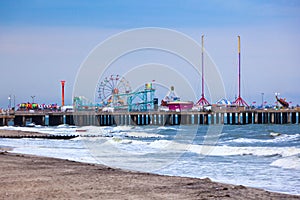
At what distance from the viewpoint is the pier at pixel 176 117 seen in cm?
8950

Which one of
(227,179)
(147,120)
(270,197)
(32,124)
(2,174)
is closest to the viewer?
(270,197)

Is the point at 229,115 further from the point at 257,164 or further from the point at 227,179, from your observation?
the point at 227,179

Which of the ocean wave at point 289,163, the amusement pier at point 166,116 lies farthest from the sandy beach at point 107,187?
the amusement pier at point 166,116

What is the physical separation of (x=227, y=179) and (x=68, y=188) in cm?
530

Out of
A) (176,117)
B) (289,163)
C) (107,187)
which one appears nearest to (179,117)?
(176,117)

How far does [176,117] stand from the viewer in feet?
302

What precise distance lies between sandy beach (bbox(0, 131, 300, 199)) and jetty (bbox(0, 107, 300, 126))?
7403cm

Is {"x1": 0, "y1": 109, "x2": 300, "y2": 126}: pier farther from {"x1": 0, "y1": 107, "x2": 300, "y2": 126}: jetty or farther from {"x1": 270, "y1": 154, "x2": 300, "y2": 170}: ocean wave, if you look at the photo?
{"x1": 270, "y1": 154, "x2": 300, "y2": 170}: ocean wave

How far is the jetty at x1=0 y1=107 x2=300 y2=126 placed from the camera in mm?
89481

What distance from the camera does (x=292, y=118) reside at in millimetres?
90938

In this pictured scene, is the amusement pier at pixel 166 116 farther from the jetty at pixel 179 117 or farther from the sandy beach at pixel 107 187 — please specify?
the sandy beach at pixel 107 187

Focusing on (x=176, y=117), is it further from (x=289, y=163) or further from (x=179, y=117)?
(x=289, y=163)

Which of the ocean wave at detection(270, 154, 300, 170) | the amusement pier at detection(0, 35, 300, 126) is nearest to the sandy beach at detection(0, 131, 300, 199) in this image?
the ocean wave at detection(270, 154, 300, 170)

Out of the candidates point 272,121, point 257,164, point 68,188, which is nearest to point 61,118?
point 272,121
